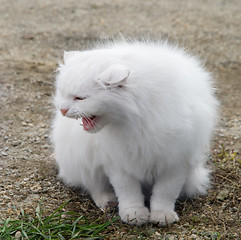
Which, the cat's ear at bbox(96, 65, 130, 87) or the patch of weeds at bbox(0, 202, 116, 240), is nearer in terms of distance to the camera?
the cat's ear at bbox(96, 65, 130, 87)

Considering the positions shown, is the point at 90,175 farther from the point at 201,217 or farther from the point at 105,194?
the point at 201,217

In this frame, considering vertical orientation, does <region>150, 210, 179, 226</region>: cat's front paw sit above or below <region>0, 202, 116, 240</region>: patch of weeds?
above

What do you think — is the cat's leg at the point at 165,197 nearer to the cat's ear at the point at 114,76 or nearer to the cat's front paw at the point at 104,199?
the cat's front paw at the point at 104,199

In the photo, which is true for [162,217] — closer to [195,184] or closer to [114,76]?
[195,184]

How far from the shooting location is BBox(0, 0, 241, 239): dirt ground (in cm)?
367

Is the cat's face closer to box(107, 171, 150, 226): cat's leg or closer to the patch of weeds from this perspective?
box(107, 171, 150, 226): cat's leg

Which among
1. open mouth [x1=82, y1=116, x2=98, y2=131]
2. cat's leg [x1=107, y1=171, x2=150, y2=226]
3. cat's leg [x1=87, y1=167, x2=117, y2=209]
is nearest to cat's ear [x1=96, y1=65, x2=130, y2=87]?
open mouth [x1=82, y1=116, x2=98, y2=131]

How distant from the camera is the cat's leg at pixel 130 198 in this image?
135 inches

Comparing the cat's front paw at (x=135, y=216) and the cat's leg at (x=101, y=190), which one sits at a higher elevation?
the cat's front paw at (x=135, y=216)

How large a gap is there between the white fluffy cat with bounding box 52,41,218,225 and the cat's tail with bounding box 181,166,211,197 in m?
0.01

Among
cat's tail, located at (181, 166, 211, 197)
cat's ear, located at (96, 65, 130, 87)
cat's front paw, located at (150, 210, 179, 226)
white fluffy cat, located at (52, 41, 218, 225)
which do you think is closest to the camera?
cat's ear, located at (96, 65, 130, 87)

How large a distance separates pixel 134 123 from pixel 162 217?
2.75ft

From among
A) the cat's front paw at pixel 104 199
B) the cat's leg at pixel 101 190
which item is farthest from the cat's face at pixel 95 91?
the cat's front paw at pixel 104 199

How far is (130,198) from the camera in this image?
3.50 metres
